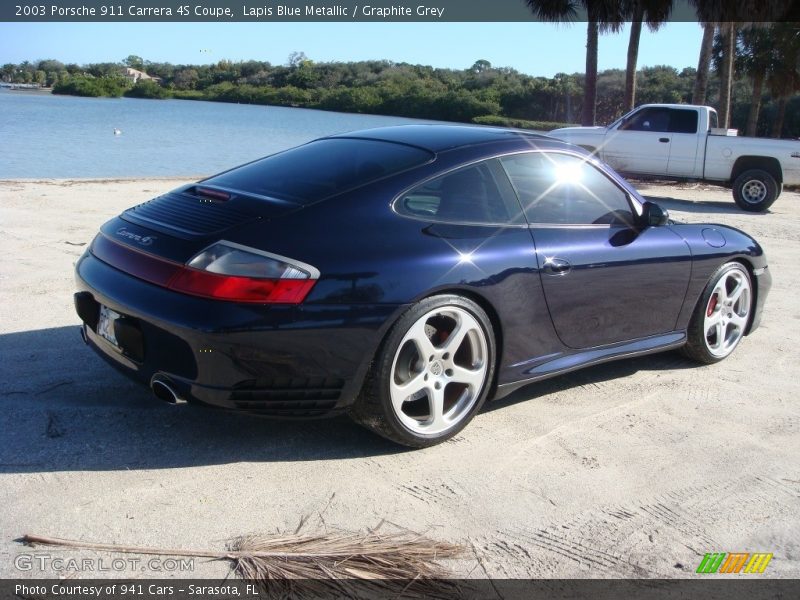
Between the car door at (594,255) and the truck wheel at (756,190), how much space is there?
1040cm

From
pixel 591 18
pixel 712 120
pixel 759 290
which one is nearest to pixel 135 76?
pixel 591 18

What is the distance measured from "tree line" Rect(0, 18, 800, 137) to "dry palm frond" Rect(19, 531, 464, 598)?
2338cm

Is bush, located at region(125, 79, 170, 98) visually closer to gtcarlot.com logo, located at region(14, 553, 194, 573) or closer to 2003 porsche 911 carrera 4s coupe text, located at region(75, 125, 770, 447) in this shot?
2003 porsche 911 carrera 4s coupe text, located at region(75, 125, 770, 447)

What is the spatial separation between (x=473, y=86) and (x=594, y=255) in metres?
35.9

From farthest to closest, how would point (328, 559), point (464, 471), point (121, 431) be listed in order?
point (121, 431), point (464, 471), point (328, 559)

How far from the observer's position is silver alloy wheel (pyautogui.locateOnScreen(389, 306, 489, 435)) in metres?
3.53

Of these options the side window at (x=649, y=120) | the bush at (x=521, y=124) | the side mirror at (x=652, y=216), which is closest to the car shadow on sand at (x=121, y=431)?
the side mirror at (x=652, y=216)

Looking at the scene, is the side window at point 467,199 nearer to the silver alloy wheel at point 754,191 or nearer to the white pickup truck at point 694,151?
the white pickup truck at point 694,151

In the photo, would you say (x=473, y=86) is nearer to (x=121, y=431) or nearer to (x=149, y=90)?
(x=149, y=90)

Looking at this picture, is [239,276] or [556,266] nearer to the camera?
[239,276]

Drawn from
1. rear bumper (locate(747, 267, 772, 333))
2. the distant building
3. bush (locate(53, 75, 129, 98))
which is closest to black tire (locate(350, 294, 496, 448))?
rear bumper (locate(747, 267, 772, 333))

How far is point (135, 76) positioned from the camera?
55500 mm

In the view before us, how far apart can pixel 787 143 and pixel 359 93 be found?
28336 mm

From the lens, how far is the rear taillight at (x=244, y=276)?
3158mm
